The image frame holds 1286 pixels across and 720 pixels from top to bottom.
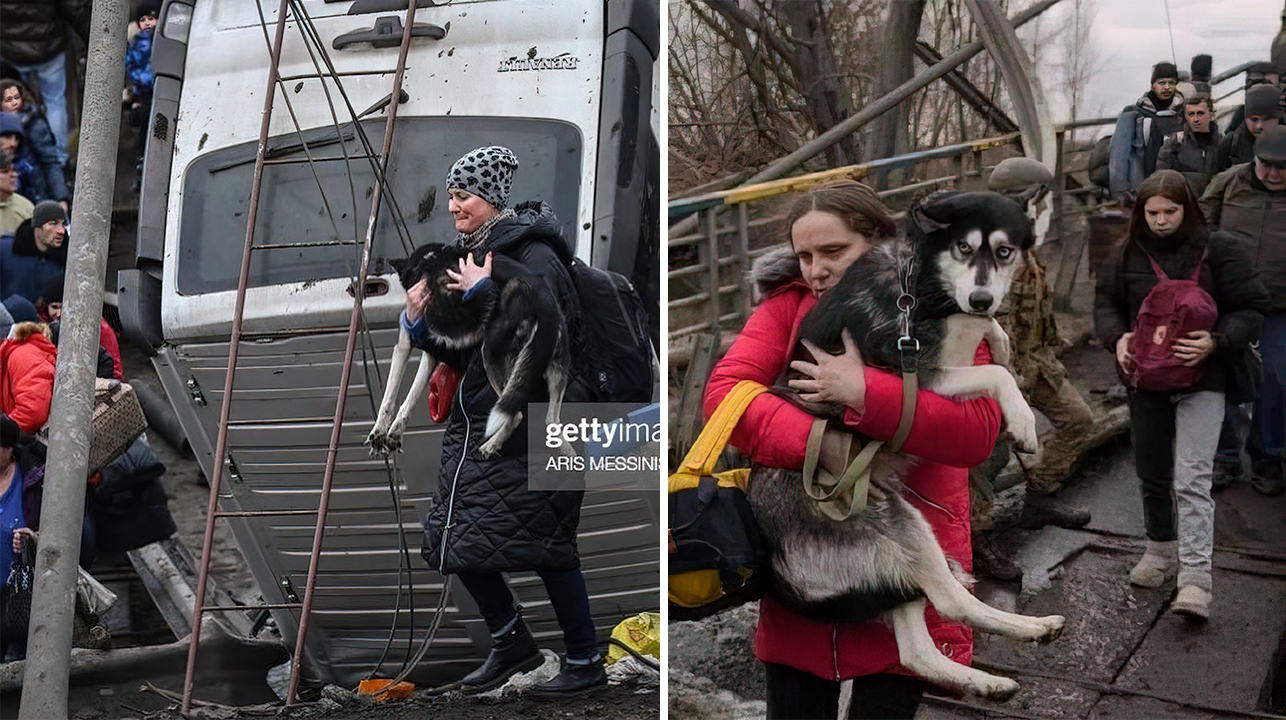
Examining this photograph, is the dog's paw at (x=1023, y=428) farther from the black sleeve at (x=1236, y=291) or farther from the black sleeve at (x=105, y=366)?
the black sleeve at (x=105, y=366)

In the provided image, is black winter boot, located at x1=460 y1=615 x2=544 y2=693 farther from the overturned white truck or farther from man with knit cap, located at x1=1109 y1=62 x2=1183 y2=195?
man with knit cap, located at x1=1109 y1=62 x2=1183 y2=195

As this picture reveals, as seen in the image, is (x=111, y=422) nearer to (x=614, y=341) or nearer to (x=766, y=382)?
(x=614, y=341)

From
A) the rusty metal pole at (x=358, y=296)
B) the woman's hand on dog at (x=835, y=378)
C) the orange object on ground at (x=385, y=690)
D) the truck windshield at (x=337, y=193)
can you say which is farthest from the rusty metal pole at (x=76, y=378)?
the woman's hand on dog at (x=835, y=378)

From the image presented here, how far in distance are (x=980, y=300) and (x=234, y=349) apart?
2262 millimetres

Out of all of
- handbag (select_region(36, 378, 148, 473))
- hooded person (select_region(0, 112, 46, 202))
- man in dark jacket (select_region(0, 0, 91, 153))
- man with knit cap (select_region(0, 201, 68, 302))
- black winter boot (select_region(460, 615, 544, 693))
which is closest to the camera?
black winter boot (select_region(460, 615, 544, 693))

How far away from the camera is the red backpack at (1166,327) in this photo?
3.70 m

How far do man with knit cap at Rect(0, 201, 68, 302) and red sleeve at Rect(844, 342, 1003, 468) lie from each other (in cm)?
316

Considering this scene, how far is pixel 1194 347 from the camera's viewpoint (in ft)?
12.2

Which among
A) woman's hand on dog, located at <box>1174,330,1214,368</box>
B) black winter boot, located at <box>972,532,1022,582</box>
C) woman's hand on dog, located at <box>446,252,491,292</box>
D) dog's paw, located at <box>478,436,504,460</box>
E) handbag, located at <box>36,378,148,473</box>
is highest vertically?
woman's hand on dog, located at <box>446,252,491,292</box>

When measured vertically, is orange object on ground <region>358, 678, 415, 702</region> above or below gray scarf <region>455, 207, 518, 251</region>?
below

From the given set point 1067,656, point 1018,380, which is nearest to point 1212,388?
point 1018,380

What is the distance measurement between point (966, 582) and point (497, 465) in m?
1.36

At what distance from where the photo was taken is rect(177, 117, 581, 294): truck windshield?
4441mm

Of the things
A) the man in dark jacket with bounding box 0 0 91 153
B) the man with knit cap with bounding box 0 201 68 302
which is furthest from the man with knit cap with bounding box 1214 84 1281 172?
the man in dark jacket with bounding box 0 0 91 153
